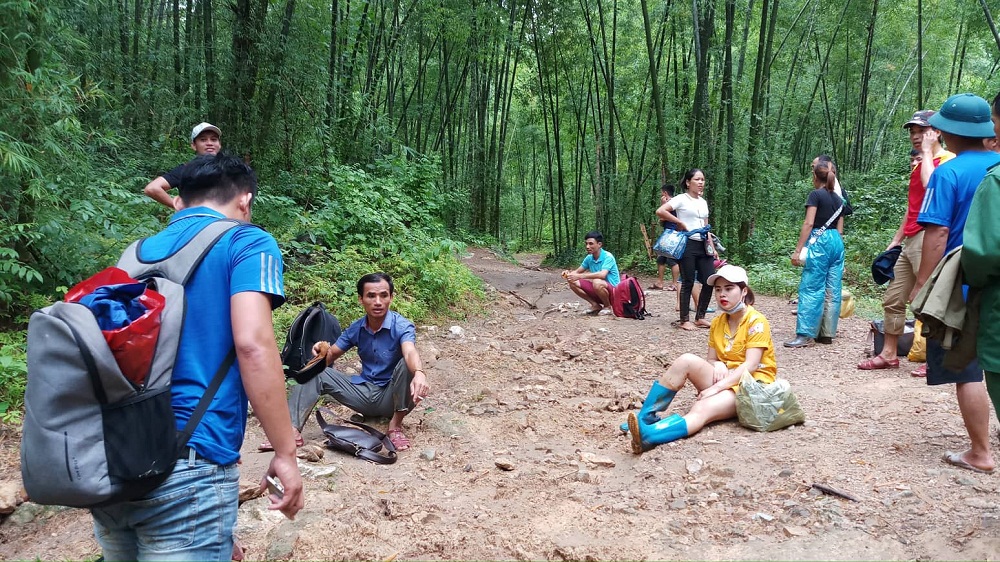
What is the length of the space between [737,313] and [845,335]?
286 cm

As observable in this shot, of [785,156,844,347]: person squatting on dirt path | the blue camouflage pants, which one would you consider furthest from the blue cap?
the blue camouflage pants

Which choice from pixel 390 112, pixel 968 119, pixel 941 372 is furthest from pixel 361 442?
pixel 390 112

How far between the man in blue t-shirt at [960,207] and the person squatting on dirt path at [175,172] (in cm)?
397

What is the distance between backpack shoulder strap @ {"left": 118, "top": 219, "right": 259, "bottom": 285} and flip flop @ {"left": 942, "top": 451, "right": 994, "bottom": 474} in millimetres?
2970

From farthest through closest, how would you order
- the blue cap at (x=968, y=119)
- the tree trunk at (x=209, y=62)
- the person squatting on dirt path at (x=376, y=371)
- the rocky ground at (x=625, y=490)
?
the tree trunk at (x=209, y=62) → the person squatting on dirt path at (x=376, y=371) → the blue cap at (x=968, y=119) → the rocky ground at (x=625, y=490)

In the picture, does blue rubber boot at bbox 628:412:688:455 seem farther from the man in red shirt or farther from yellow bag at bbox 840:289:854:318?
yellow bag at bbox 840:289:854:318

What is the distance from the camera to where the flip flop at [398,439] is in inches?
144

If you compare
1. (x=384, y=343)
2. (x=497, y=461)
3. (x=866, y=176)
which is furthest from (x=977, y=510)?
(x=866, y=176)

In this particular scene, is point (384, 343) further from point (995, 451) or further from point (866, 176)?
point (866, 176)

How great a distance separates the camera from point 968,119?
2.64m

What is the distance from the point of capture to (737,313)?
3.52 metres

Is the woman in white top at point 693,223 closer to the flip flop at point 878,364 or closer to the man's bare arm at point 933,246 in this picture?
the flip flop at point 878,364

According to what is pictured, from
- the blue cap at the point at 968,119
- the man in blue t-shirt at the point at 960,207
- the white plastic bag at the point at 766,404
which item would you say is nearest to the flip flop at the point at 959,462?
the man in blue t-shirt at the point at 960,207

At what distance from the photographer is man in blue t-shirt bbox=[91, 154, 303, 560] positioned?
53.7 inches
